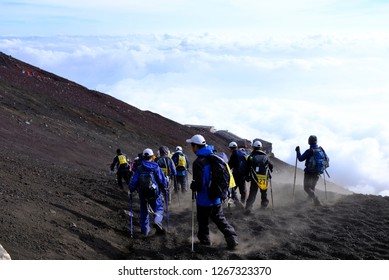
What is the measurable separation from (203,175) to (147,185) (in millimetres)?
1806

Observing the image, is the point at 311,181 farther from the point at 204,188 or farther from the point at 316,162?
the point at 204,188

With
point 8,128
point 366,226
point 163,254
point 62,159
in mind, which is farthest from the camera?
point 8,128

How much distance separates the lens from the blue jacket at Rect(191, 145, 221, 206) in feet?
32.6

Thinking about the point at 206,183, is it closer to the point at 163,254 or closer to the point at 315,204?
the point at 163,254

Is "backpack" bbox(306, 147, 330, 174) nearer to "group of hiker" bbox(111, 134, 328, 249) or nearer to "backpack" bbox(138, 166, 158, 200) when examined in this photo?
"group of hiker" bbox(111, 134, 328, 249)

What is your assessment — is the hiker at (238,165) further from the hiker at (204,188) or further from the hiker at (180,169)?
the hiker at (204,188)

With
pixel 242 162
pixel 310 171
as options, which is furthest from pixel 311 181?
pixel 242 162

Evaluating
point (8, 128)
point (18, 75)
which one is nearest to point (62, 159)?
point (8, 128)

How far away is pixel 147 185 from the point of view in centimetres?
1133

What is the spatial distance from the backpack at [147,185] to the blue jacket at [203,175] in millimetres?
1628

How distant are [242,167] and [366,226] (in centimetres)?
342

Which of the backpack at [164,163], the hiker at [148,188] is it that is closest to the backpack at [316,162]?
the backpack at [164,163]

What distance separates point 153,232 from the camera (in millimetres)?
11680

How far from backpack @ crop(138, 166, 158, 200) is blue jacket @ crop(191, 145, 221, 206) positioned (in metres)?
1.63
